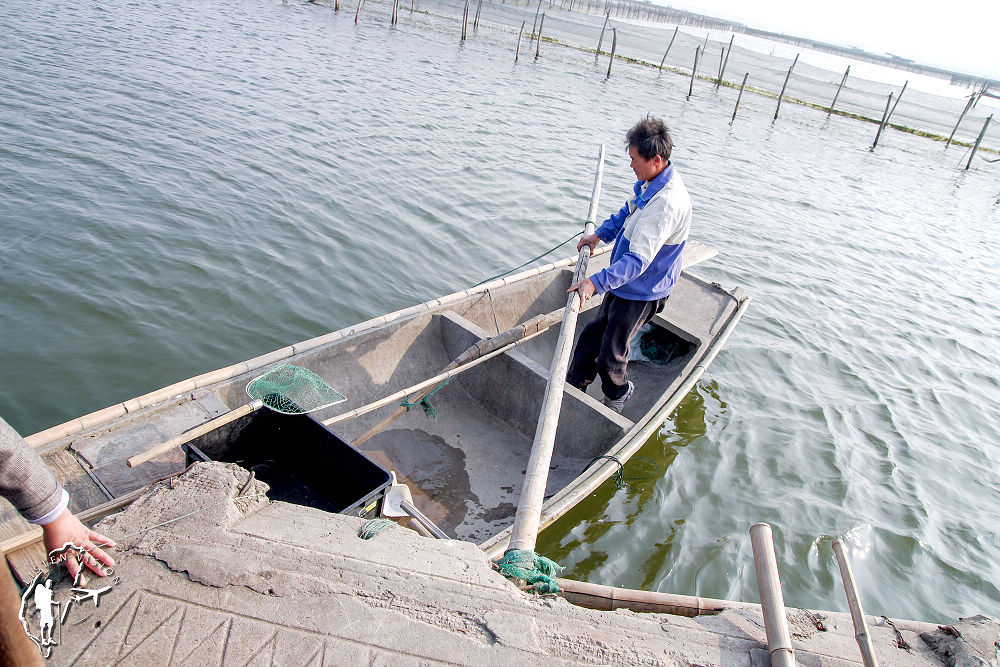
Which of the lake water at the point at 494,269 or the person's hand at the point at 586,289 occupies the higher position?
the person's hand at the point at 586,289

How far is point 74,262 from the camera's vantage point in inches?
249

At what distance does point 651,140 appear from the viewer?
155 inches

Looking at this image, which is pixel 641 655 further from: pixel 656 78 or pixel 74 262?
Answer: pixel 656 78

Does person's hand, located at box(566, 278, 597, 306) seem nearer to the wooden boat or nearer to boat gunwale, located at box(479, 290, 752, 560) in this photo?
the wooden boat

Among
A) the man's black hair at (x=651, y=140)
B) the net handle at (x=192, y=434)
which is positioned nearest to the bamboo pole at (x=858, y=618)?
the man's black hair at (x=651, y=140)

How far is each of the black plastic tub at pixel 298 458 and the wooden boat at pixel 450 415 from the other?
55 mm

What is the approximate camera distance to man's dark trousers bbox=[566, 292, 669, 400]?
15.3 feet

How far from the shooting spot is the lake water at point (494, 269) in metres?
4.96

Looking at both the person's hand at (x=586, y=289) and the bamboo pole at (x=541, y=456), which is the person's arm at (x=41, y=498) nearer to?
the bamboo pole at (x=541, y=456)

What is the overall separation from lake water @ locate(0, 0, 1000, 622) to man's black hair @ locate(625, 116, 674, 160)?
2.73 meters

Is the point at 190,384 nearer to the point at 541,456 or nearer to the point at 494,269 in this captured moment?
the point at 541,456

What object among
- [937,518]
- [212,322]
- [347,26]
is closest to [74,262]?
[212,322]

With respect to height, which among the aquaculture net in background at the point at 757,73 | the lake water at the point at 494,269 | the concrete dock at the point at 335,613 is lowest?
the lake water at the point at 494,269

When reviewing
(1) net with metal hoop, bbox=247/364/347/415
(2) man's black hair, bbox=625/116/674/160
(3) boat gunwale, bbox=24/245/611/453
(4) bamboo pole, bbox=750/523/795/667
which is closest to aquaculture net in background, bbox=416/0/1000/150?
(3) boat gunwale, bbox=24/245/611/453
